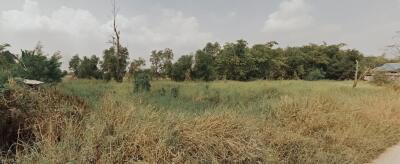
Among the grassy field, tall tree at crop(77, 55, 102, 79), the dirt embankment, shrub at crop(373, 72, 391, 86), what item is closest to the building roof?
shrub at crop(373, 72, 391, 86)

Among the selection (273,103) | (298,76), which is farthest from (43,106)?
(298,76)

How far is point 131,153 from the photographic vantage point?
430 cm

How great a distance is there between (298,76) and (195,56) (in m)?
13.8

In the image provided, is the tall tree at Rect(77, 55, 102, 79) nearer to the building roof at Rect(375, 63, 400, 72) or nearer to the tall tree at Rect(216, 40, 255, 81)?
the tall tree at Rect(216, 40, 255, 81)

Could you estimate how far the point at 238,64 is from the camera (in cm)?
3953

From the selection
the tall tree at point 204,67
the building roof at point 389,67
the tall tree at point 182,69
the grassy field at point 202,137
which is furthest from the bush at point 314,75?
the grassy field at point 202,137

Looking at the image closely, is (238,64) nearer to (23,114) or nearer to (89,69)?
(89,69)

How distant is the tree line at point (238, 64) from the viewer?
36919 millimetres

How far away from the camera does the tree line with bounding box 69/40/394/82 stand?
36.9 metres

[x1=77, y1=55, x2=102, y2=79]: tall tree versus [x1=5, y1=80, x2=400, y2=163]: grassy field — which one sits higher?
[x1=77, y1=55, x2=102, y2=79]: tall tree

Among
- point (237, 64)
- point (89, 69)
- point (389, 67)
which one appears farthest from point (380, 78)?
point (89, 69)

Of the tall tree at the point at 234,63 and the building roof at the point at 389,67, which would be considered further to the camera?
the tall tree at the point at 234,63

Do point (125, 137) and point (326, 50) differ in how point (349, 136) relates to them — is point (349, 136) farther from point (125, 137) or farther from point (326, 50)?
point (326, 50)

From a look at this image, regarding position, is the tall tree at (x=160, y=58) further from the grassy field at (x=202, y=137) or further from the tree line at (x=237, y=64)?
the grassy field at (x=202, y=137)
